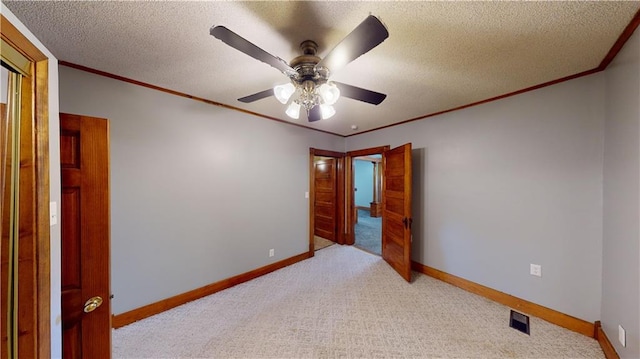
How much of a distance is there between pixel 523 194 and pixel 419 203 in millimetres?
1146

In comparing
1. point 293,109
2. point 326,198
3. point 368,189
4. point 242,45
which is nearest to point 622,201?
point 293,109

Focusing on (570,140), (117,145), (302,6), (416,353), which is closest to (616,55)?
(570,140)

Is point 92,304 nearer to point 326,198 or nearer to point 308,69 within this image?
point 308,69

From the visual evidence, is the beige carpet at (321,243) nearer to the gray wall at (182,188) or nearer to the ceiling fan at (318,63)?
the gray wall at (182,188)

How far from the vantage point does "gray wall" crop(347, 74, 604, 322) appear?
6.04ft

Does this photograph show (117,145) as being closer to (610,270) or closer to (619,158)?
(619,158)

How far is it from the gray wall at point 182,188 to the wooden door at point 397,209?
1531 millimetres

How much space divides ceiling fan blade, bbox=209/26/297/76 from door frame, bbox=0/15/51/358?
0.80m

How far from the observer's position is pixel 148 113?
6.79ft

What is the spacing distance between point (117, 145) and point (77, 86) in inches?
20.0

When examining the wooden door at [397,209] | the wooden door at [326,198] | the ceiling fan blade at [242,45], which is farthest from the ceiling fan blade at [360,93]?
the wooden door at [326,198]

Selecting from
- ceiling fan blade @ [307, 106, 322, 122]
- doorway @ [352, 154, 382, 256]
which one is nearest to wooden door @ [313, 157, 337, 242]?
doorway @ [352, 154, 382, 256]

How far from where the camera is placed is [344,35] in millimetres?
1358

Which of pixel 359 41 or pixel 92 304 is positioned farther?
pixel 92 304
